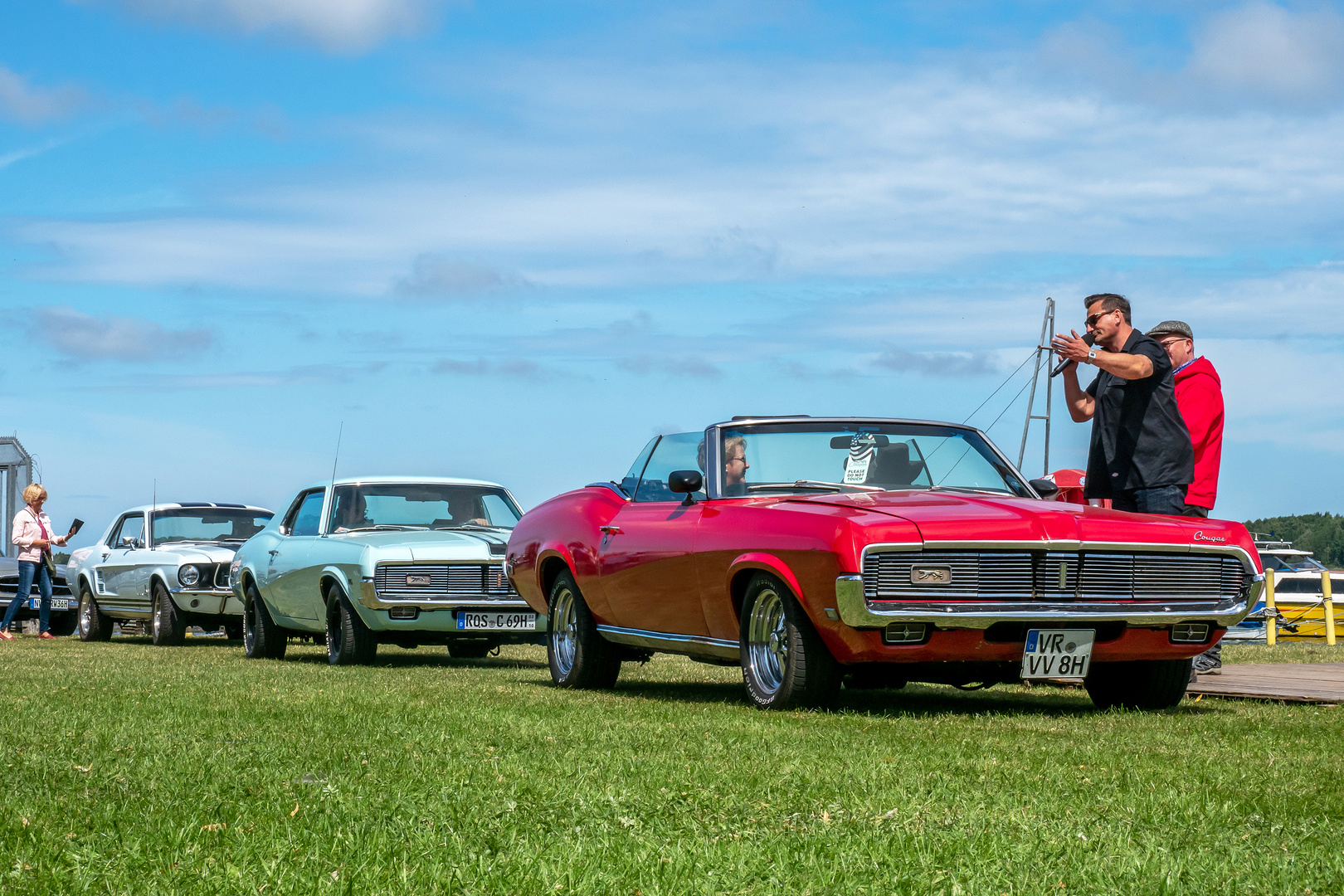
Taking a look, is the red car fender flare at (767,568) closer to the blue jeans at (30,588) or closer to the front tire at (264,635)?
the front tire at (264,635)

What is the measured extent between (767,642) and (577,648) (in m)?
2.27

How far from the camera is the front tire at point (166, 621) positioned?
744 inches

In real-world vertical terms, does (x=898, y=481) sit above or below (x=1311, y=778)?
above

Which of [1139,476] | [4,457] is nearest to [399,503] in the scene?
[1139,476]

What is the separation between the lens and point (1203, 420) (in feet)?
32.9

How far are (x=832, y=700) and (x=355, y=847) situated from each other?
13.9ft

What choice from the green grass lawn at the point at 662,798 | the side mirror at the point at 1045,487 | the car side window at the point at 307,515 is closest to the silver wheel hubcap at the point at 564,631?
the green grass lawn at the point at 662,798

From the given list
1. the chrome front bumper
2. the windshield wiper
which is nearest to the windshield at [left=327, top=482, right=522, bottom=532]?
the windshield wiper

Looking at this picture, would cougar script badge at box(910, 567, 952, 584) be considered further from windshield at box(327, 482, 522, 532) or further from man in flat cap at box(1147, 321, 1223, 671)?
windshield at box(327, 482, 522, 532)

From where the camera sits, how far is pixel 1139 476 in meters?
9.30

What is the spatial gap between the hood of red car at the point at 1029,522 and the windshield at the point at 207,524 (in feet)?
41.1

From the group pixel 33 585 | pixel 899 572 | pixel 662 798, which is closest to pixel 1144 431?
pixel 899 572

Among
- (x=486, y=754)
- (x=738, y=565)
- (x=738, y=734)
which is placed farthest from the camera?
(x=738, y=565)

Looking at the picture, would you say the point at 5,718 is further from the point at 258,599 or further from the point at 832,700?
the point at 258,599
